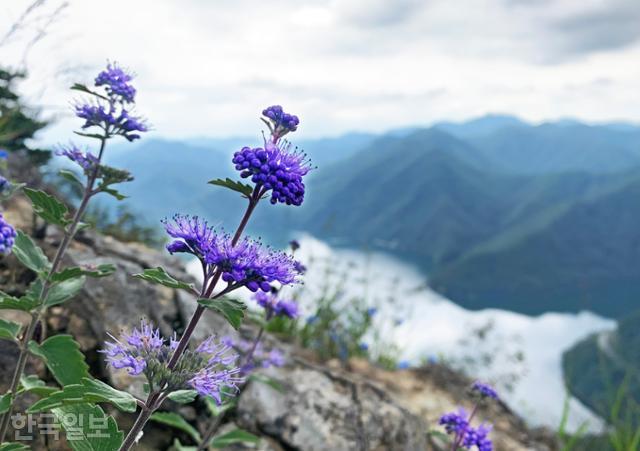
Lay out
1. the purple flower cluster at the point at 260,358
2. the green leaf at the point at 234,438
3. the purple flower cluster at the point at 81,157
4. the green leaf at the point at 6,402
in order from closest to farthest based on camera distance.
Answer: the green leaf at the point at 6,402
the purple flower cluster at the point at 81,157
the green leaf at the point at 234,438
the purple flower cluster at the point at 260,358

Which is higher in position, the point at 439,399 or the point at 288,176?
the point at 288,176

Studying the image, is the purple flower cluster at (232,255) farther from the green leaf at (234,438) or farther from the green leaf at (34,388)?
the green leaf at (234,438)

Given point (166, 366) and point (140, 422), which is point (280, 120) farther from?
point (140, 422)

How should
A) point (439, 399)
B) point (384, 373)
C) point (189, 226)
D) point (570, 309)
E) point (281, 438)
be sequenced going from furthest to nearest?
point (570, 309) < point (384, 373) < point (439, 399) < point (281, 438) < point (189, 226)

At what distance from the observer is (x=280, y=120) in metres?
2.26

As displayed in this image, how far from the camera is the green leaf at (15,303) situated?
8.54 feet

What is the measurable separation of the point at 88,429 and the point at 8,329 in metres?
1.04

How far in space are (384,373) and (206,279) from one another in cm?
710

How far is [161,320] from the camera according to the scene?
529 cm

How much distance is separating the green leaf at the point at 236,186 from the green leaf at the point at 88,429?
3.60 feet

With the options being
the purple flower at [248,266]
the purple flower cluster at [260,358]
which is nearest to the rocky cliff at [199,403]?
the purple flower cluster at [260,358]

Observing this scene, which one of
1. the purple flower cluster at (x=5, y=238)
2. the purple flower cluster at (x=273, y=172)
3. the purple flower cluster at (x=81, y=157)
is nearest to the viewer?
the purple flower cluster at (x=273, y=172)

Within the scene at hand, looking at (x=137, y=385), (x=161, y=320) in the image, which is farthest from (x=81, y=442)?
(x=161, y=320)

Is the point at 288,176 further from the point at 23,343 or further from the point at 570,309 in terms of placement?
the point at 570,309
